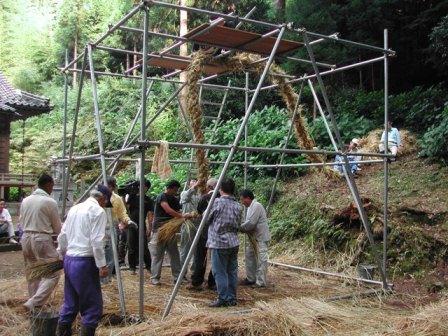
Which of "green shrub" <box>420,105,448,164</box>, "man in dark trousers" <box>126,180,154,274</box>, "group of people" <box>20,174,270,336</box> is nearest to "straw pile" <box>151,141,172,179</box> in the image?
"group of people" <box>20,174,270,336</box>

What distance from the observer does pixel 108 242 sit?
6977 mm

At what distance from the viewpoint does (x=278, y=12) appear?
16.9 metres

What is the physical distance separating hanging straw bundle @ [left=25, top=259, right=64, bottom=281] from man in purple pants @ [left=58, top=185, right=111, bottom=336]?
64cm

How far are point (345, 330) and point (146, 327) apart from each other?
1.89 meters

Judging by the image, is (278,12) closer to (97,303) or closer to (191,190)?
(191,190)

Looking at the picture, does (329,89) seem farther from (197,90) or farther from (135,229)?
(135,229)

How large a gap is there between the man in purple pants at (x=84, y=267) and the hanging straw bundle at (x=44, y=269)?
64cm

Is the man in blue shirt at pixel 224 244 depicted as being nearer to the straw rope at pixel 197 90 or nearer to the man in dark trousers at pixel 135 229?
the straw rope at pixel 197 90

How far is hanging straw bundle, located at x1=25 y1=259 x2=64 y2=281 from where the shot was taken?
514cm

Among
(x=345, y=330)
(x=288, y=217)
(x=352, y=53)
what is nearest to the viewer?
(x=345, y=330)

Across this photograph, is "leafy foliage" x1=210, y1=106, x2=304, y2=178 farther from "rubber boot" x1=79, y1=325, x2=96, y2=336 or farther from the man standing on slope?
"rubber boot" x1=79, y1=325, x2=96, y2=336

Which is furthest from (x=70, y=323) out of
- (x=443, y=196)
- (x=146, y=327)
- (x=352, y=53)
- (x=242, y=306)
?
(x=352, y=53)

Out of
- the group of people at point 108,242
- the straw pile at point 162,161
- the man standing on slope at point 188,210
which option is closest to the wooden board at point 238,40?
the straw pile at point 162,161

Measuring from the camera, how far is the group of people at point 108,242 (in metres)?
4.42
